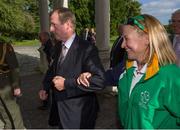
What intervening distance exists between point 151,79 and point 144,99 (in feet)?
0.48

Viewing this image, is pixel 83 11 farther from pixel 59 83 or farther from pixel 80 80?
pixel 80 80

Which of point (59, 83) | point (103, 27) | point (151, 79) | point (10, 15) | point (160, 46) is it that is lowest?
point (10, 15)

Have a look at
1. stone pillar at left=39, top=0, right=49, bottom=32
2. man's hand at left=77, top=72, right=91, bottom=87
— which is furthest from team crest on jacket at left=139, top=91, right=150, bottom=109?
stone pillar at left=39, top=0, right=49, bottom=32

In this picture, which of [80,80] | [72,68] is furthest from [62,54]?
[80,80]

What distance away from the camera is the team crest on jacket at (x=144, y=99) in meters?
3.11

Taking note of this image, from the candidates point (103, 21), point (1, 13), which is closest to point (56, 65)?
point (103, 21)

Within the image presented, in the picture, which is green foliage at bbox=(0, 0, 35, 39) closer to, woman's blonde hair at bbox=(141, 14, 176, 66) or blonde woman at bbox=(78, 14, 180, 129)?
blonde woman at bbox=(78, 14, 180, 129)

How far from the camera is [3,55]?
23.0 feet

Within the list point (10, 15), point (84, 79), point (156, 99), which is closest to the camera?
point (156, 99)

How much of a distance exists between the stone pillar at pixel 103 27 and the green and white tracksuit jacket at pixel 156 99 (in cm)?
892

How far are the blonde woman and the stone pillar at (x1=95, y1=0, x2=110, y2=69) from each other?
347 inches

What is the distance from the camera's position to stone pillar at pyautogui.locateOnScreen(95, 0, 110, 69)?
12.3 metres

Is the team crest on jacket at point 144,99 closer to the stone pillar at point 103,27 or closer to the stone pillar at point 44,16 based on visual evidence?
the stone pillar at point 103,27

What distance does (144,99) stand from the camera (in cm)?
312
